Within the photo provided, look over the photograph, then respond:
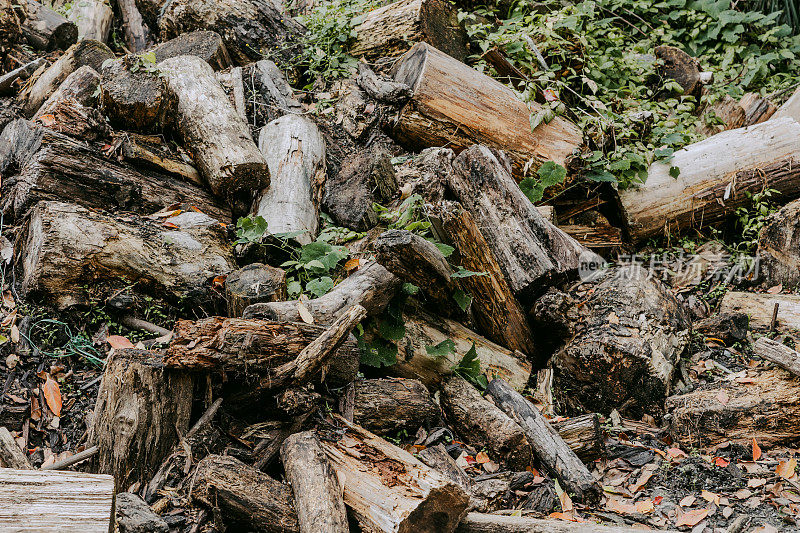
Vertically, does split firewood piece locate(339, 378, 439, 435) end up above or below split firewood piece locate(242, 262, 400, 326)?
below

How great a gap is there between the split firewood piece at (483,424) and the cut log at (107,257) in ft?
5.68

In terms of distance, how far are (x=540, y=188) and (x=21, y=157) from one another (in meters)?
4.05

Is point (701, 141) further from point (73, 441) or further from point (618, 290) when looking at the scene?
point (73, 441)

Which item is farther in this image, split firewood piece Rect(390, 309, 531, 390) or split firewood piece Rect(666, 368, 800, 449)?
split firewood piece Rect(390, 309, 531, 390)

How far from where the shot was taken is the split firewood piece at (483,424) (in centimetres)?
350

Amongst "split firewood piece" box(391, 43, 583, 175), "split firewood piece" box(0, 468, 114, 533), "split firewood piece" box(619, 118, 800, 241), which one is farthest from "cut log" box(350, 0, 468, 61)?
"split firewood piece" box(0, 468, 114, 533)

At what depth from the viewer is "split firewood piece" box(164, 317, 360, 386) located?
3.00 metres

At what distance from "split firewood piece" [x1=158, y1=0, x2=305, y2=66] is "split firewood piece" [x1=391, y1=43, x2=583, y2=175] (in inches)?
62.9

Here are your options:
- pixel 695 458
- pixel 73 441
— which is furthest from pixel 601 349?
pixel 73 441

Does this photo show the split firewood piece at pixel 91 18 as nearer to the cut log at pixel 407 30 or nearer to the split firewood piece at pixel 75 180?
the split firewood piece at pixel 75 180

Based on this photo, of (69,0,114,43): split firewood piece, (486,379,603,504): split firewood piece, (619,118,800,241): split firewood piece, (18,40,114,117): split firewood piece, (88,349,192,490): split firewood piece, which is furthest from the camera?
(69,0,114,43): split firewood piece

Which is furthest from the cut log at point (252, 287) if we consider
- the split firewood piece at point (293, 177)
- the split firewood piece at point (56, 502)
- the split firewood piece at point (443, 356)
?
the split firewood piece at point (56, 502)

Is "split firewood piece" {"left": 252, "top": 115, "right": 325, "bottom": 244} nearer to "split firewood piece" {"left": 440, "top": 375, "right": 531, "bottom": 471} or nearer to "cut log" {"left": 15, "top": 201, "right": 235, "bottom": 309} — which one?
"cut log" {"left": 15, "top": 201, "right": 235, "bottom": 309}

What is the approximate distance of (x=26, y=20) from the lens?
595 cm
